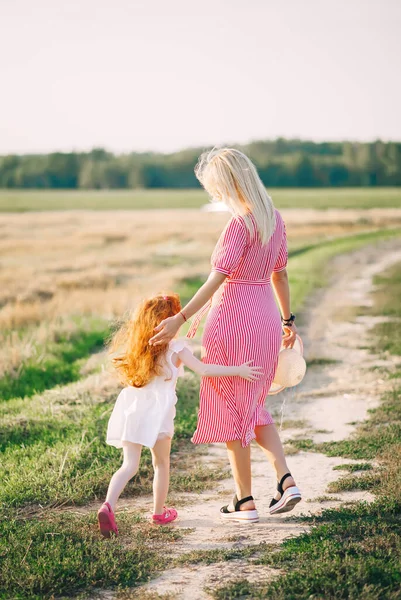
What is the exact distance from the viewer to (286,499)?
15.4 feet

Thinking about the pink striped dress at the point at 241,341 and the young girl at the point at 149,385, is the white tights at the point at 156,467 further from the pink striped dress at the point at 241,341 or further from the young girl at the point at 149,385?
the pink striped dress at the point at 241,341

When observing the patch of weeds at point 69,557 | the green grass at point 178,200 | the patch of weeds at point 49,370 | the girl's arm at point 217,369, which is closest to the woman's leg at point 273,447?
the girl's arm at point 217,369

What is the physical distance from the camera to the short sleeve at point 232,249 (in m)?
4.57

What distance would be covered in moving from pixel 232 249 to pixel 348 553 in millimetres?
1785

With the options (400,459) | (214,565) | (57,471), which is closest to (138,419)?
(214,565)

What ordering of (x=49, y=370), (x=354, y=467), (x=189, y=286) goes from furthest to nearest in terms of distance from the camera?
(x=189, y=286) → (x=49, y=370) → (x=354, y=467)

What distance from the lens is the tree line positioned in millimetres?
96500

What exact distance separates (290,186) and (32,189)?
36756 mm

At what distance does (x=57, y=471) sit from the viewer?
5.74 metres

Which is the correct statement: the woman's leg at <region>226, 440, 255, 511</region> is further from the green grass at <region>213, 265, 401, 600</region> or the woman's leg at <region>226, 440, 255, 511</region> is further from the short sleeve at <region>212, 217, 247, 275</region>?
the short sleeve at <region>212, 217, 247, 275</region>

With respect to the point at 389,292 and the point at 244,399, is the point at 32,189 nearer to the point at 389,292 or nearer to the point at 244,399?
the point at 389,292

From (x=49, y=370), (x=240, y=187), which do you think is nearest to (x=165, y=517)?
(x=240, y=187)

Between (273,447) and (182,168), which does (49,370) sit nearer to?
(273,447)

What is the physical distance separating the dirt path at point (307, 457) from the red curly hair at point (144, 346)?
0.99 metres
